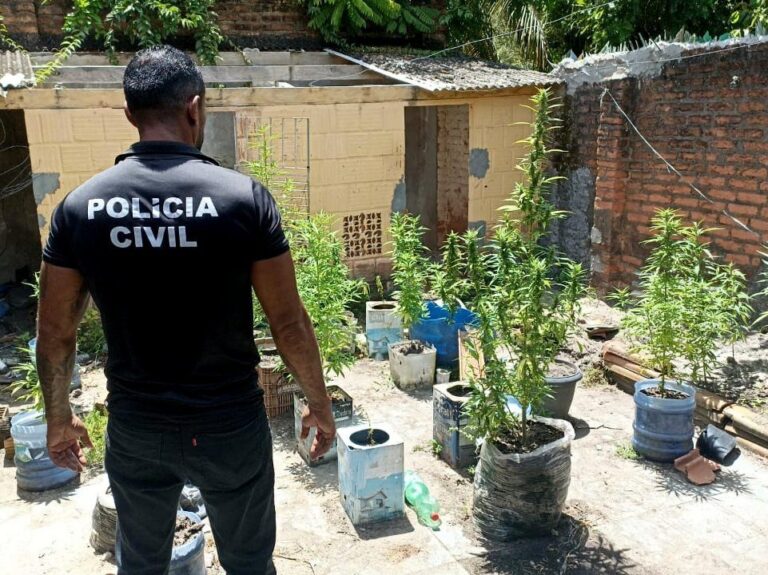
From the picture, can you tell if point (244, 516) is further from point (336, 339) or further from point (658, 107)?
point (658, 107)

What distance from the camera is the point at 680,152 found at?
277 inches

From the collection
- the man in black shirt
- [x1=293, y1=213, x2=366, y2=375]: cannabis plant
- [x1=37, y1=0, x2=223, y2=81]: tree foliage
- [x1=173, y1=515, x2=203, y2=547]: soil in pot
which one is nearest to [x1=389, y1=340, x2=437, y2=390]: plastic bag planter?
[x1=293, y1=213, x2=366, y2=375]: cannabis plant

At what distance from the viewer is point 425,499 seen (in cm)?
425

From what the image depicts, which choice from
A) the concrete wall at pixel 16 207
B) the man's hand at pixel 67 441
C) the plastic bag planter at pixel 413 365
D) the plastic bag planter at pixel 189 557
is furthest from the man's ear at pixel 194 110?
the concrete wall at pixel 16 207

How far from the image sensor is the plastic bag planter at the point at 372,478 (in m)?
4.03

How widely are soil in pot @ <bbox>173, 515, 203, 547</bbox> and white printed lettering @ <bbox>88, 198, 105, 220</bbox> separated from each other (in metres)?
1.89

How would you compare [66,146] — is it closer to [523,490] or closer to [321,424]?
[523,490]

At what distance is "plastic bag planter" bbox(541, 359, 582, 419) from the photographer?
207 inches

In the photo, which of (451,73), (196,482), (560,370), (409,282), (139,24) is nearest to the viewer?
(196,482)

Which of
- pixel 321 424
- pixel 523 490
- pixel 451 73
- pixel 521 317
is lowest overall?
pixel 523 490

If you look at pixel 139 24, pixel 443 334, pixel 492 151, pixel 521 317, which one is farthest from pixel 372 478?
pixel 139 24

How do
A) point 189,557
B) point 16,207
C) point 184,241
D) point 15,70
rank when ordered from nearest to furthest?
point 184,241 → point 189,557 → point 15,70 → point 16,207

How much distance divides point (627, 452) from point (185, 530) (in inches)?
120

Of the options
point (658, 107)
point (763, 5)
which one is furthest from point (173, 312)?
point (763, 5)
